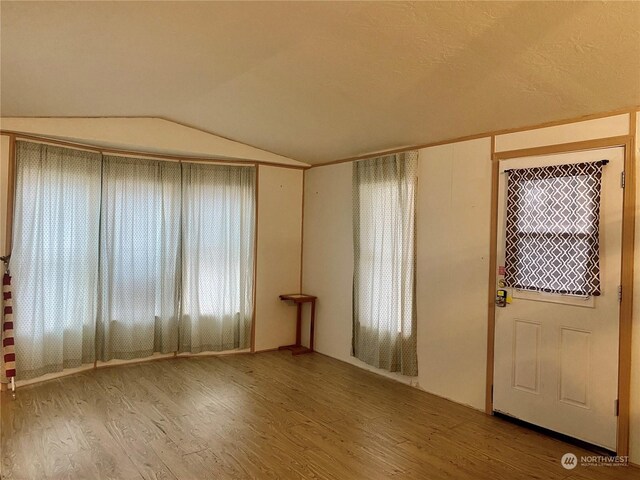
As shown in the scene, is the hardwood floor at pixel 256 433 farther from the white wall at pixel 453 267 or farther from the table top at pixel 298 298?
the table top at pixel 298 298

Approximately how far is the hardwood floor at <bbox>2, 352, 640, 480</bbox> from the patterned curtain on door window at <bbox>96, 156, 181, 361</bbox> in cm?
45

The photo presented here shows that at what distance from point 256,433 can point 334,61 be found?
268 centimetres

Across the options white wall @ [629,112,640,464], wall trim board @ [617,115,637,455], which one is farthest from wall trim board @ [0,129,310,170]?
white wall @ [629,112,640,464]

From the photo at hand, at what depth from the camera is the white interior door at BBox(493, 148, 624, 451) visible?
275 centimetres

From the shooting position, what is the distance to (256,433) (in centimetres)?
301

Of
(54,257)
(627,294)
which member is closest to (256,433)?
(54,257)

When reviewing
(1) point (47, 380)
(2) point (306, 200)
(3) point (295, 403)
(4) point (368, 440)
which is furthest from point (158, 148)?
(4) point (368, 440)

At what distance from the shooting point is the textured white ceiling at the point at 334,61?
207 centimetres

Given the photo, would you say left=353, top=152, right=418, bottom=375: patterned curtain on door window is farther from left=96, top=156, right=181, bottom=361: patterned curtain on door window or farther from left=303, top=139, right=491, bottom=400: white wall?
left=96, top=156, right=181, bottom=361: patterned curtain on door window

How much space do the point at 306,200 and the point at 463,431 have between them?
333 centimetres

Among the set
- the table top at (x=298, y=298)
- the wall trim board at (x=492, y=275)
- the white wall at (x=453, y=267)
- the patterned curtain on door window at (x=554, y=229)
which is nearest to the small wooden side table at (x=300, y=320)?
the table top at (x=298, y=298)

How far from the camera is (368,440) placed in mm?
2953

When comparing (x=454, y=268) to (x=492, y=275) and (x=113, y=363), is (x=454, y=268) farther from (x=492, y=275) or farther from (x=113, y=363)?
(x=113, y=363)

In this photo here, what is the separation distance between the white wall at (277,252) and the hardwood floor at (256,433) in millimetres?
1110
